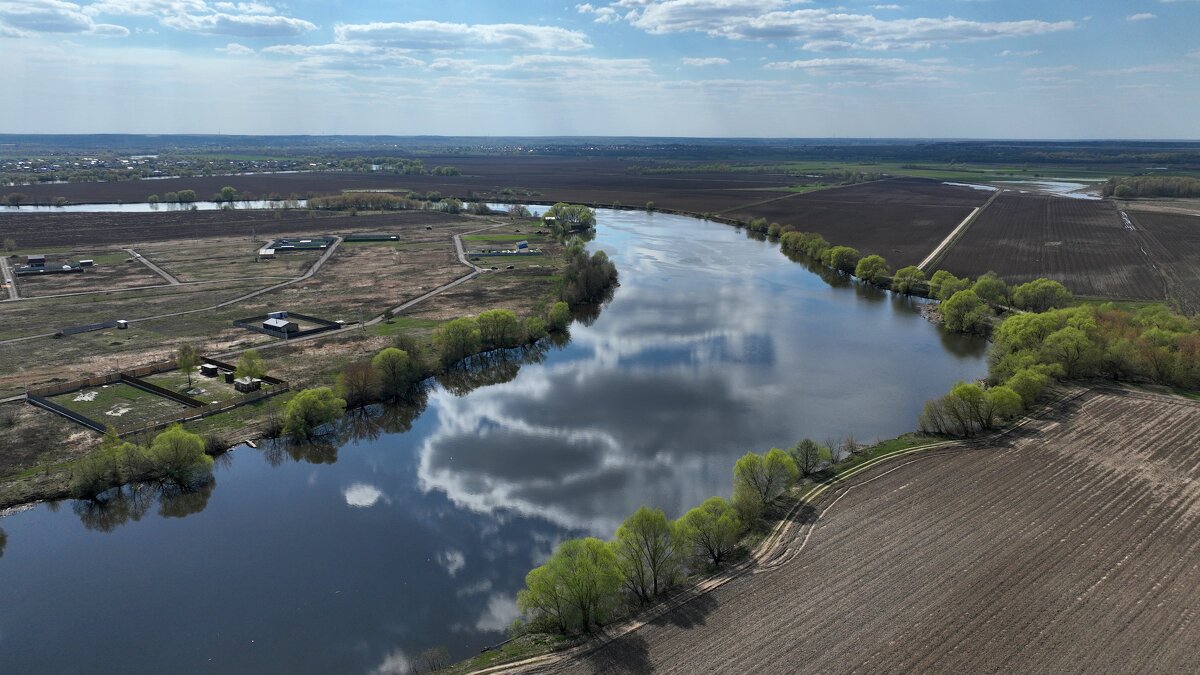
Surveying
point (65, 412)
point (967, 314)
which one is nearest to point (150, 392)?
point (65, 412)

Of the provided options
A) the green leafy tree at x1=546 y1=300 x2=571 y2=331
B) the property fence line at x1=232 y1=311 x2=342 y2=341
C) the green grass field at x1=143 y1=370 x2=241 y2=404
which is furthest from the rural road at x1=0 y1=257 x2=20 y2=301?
the green leafy tree at x1=546 y1=300 x2=571 y2=331

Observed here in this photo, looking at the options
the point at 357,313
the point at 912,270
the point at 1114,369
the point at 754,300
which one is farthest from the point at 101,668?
the point at 912,270

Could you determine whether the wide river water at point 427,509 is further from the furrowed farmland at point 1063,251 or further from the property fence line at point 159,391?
the furrowed farmland at point 1063,251

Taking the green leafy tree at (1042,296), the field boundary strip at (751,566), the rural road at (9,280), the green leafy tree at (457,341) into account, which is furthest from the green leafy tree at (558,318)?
the rural road at (9,280)

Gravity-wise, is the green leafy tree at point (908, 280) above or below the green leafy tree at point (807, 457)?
above

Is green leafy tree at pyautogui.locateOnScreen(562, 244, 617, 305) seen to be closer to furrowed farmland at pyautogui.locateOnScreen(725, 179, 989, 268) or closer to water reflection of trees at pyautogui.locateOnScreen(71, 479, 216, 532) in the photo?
furrowed farmland at pyautogui.locateOnScreen(725, 179, 989, 268)

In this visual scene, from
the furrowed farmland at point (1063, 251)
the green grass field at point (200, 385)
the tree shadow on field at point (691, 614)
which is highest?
the furrowed farmland at point (1063, 251)

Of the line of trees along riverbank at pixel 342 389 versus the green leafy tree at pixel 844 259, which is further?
the green leafy tree at pixel 844 259
